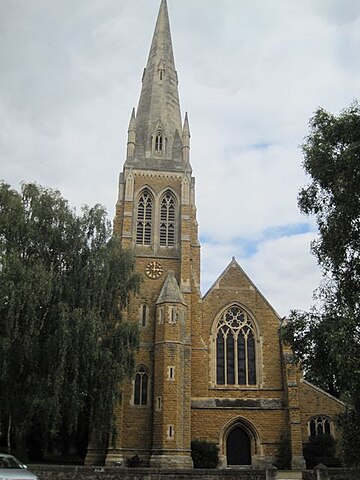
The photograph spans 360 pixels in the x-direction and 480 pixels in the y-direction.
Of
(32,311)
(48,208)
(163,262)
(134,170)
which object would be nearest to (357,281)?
(32,311)

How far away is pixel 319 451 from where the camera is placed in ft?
94.1

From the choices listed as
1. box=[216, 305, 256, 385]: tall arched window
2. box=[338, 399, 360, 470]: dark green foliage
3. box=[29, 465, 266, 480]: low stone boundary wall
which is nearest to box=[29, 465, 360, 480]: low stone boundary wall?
box=[29, 465, 266, 480]: low stone boundary wall

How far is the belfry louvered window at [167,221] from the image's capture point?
34719mm

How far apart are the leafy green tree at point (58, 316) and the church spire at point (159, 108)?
14.0 metres

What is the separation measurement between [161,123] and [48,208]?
18.1m

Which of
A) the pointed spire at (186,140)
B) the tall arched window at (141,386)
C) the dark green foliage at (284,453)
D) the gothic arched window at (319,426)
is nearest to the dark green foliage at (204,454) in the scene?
the dark green foliage at (284,453)

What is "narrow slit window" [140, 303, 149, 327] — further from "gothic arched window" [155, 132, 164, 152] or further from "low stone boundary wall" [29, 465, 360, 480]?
"gothic arched window" [155, 132, 164, 152]

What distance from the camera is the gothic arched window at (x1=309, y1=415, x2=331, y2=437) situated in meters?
30.0

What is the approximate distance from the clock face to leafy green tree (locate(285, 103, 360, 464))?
1647 centimetres

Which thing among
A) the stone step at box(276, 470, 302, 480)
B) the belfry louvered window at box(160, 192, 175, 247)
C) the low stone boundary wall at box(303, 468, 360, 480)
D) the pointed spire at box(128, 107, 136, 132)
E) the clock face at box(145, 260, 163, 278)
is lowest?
the stone step at box(276, 470, 302, 480)

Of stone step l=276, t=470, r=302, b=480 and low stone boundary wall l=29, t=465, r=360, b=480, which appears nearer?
low stone boundary wall l=29, t=465, r=360, b=480

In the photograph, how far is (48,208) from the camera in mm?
23125

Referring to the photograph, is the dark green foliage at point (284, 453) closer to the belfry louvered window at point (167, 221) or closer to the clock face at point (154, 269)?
the clock face at point (154, 269)

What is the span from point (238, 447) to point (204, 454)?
2.67 m
